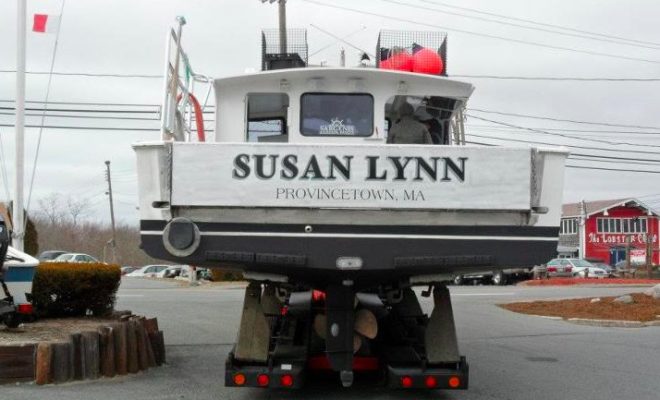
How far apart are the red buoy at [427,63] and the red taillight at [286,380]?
3595 millimetres

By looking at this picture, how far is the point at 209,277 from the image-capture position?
37.1 metres

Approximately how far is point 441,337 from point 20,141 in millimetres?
8515

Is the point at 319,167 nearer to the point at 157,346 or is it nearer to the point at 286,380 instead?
the point at 286,380

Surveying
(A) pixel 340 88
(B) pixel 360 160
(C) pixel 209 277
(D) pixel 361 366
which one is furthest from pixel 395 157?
(C) pixel 209 277

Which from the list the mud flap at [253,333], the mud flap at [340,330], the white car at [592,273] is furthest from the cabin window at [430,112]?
the white car at [592,273]

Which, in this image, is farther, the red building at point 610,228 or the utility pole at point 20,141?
the red building at point 610,228

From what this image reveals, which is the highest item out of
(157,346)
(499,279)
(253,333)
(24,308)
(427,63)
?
(427,63)

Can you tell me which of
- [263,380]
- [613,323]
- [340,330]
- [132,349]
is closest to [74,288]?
[132,349]

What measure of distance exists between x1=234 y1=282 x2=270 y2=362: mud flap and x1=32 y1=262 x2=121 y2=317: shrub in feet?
13.3

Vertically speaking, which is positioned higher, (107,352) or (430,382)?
(430,382)

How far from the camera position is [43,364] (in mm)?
8125

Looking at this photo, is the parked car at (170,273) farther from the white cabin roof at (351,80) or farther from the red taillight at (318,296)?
the white cabin roof at (351,80)

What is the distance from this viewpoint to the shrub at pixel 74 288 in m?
10.5

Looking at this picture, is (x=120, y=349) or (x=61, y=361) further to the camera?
(x=120, y=349)
